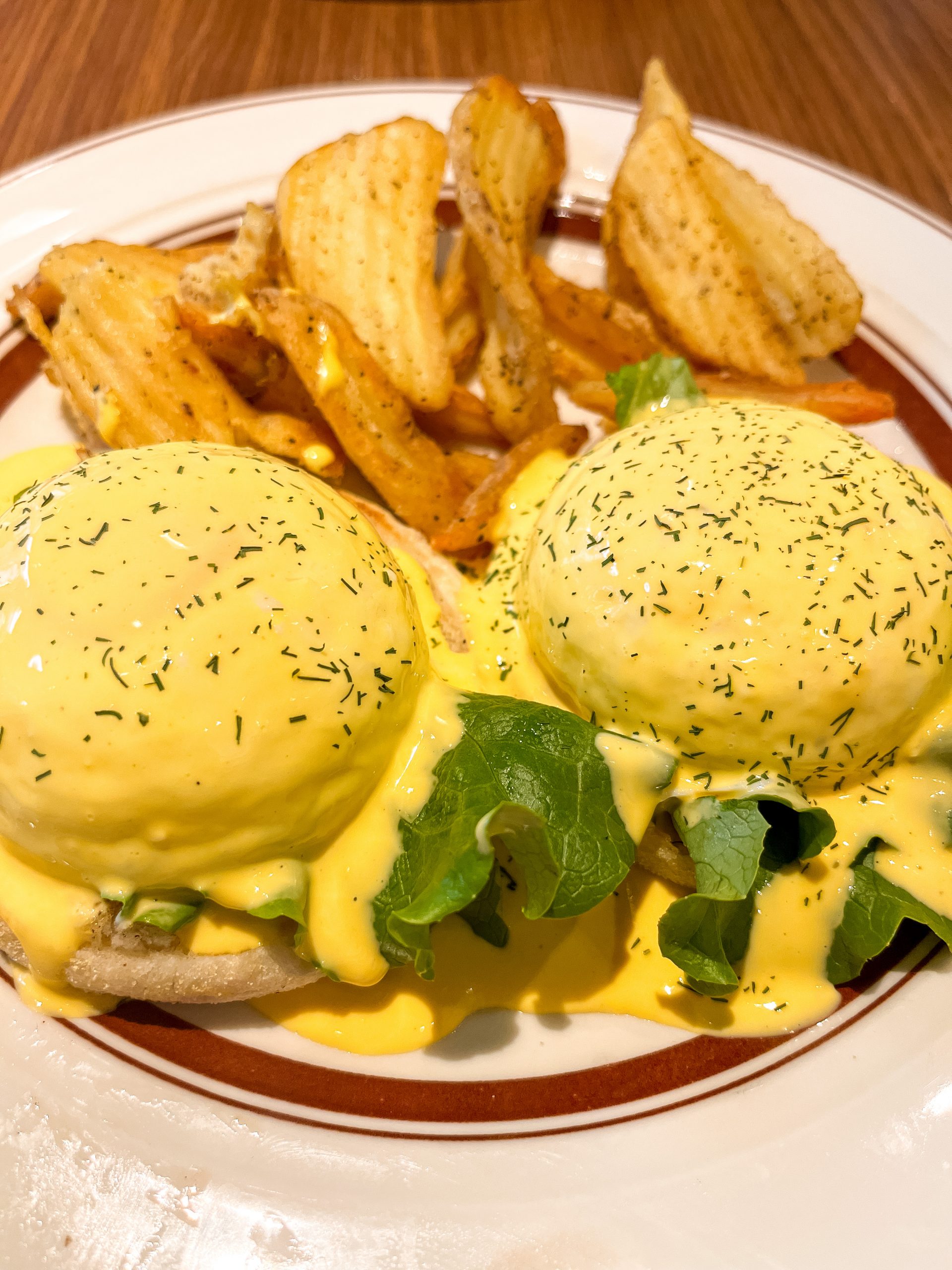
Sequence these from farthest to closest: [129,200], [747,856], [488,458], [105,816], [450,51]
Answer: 1. [450,51]
2. [129,200]
3. [488,458]
4. [747,856]
5. [105,816]

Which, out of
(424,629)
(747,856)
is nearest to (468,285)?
(424,629)

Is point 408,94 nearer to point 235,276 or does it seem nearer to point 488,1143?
point 235,276

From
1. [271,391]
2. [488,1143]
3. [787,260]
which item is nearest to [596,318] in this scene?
[787,260]

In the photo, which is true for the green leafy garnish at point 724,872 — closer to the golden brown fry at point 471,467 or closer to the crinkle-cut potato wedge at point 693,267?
the golden brown fry at point 471,467

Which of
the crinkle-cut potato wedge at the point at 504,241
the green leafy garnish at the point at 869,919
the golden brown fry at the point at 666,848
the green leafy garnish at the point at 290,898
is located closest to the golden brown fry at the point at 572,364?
the crinkle-cut potato wedge at the point at 504,241

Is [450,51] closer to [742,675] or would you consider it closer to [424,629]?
[424,629]

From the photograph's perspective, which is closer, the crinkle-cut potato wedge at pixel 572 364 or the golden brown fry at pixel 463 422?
the golden brown fry at pixel 463 422

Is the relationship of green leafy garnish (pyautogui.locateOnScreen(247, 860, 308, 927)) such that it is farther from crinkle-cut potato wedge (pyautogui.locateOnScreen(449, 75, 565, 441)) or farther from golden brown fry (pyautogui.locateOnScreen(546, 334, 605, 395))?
golden brown fry (pyautogui.locateOnScreen(546, 334, 605, 395))

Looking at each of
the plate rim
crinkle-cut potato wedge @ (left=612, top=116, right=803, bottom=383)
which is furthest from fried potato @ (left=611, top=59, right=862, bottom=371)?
the plate rim
